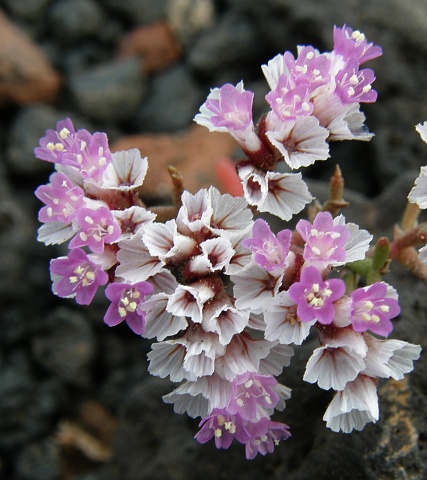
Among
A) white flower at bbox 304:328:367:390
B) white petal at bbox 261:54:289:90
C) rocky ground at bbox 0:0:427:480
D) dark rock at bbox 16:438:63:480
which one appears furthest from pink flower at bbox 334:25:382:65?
dark rock at bbox 16:438:63:480

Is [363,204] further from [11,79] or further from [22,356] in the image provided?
[11,79]

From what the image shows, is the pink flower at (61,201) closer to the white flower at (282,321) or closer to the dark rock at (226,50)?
the white flower at (282,321)

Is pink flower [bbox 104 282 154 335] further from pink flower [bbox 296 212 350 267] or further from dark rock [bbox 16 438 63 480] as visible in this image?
dark rock [bbox 16 438 63 480]

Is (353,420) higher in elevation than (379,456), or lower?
higher

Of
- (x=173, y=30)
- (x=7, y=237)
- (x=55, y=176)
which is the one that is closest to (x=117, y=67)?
(x=173, y=30)

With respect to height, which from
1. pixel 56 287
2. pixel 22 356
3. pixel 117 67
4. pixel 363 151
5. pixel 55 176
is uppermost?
pixel 55 176

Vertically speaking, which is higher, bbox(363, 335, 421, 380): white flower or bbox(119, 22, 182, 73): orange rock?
bbox(363, 335, 421, 380): white flower
